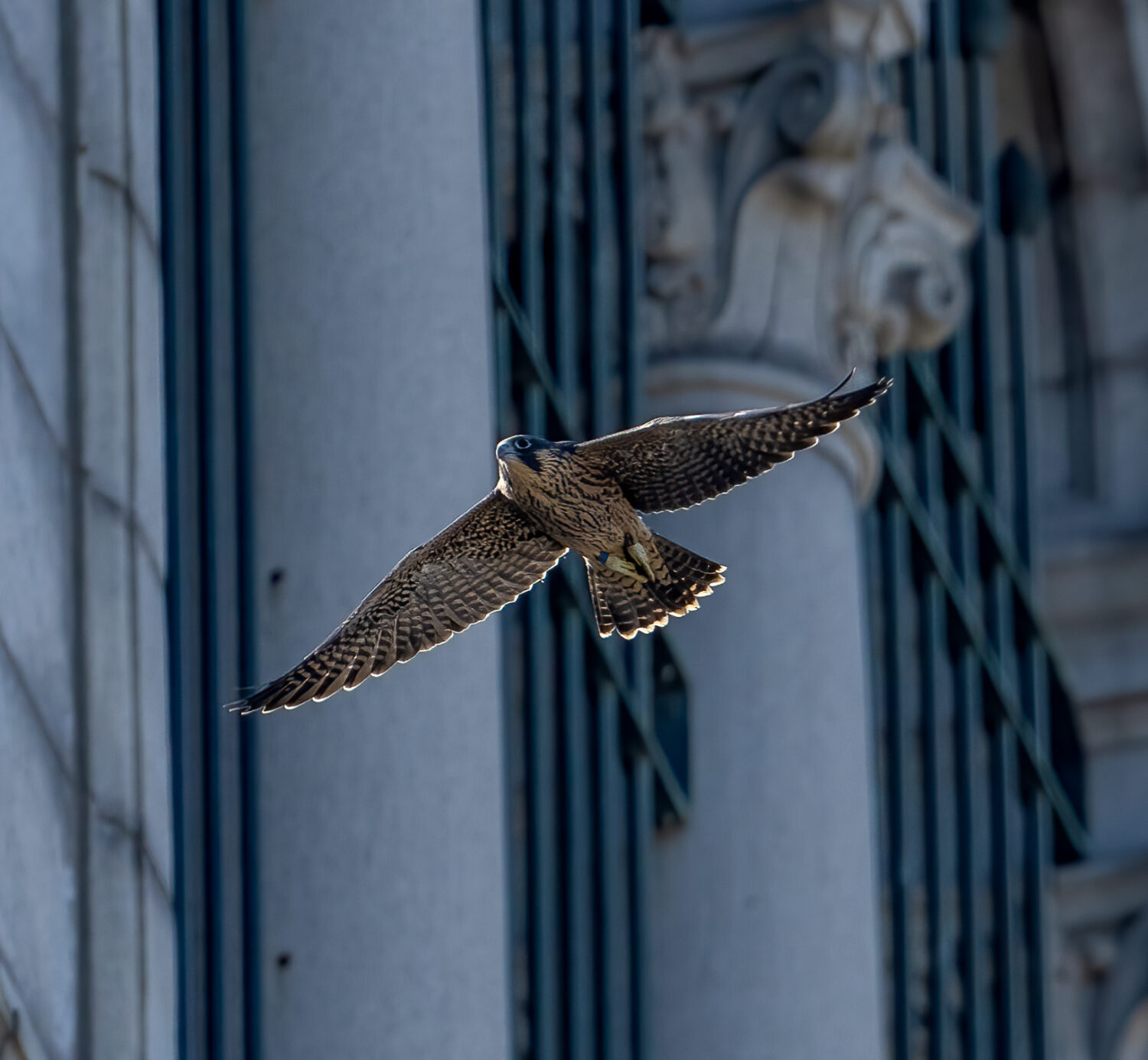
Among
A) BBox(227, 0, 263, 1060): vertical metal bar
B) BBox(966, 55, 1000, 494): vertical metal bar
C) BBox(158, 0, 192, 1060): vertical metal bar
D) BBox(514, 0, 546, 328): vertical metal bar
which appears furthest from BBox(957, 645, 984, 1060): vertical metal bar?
BBox(158, 0, 192, 1060): vertical metal bar

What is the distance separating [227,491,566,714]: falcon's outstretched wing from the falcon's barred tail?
25cm

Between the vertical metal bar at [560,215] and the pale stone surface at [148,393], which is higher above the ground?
the vertical metal bar at [560,215]

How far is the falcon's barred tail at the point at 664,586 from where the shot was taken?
9984 millimetres

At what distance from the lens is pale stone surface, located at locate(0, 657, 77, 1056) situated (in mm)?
10422

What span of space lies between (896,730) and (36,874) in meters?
8.07

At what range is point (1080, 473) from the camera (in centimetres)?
2127

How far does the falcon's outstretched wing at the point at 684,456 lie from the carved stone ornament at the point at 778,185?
5955 mm

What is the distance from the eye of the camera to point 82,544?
10945 millimetres

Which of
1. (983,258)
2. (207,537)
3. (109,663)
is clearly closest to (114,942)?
(109,663)

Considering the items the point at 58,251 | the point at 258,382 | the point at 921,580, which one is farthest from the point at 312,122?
the point at 921,580

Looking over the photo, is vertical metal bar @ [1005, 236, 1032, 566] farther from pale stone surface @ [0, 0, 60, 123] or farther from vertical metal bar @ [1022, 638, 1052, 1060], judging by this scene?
pale stone surface @ [0, 0, 60, 123]

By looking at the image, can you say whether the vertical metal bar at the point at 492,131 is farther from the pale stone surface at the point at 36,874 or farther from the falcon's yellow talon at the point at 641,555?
the falcon's yellow talon at the point at 641,555

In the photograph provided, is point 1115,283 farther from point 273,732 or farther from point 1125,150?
point 273,732

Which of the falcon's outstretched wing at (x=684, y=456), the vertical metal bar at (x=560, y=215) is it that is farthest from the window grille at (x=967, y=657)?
the falcon's outstretched wing at (x=684, y=456)
